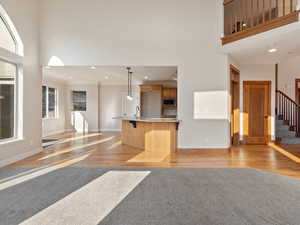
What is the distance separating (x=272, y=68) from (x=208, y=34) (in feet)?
9.94

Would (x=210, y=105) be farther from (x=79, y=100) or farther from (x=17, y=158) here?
(x=79, y=100)

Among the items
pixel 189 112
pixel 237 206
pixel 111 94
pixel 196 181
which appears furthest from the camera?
pixel 111 94

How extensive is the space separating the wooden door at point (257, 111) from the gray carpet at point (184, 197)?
124 inches

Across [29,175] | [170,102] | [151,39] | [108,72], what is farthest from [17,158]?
[170,102]

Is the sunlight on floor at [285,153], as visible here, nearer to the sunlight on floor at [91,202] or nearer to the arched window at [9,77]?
the sunlight on floor at [91,202]

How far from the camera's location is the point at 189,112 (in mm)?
5215

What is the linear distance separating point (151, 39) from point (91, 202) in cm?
429

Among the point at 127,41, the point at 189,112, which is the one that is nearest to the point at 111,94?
the point at 127,41

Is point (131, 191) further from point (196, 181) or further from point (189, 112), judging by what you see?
point (189, 112)

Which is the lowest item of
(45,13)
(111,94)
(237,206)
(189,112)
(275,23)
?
(237,206)

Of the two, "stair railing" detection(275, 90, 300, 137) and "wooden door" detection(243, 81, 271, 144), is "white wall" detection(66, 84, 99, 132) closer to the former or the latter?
"wooden door" detection(243, 81, 271, 144)

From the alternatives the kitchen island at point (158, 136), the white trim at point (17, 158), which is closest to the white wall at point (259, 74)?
the kitchen island at point (158, 136)

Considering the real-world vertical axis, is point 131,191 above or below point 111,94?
below

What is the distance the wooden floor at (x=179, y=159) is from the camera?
4023 mm
